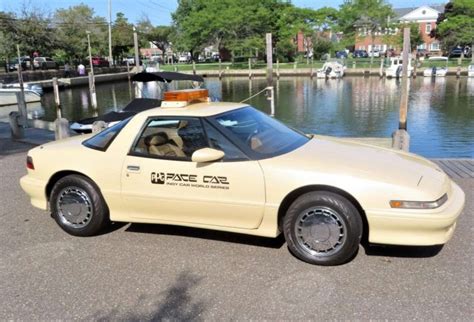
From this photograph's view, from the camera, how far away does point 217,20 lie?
7212 centimetres

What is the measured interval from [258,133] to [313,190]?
3.18ft

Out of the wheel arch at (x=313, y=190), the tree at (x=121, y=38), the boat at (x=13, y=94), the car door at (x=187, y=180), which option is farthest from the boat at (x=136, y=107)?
the tree at (x=121, y=38)

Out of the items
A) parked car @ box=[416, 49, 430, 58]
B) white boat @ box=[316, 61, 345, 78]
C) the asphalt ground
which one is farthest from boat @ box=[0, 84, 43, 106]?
parked car @ box=[416, 49, 430, 58]

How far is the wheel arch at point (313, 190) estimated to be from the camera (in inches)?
157

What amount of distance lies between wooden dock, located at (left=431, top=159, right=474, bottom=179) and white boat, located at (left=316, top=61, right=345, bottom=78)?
155 ft

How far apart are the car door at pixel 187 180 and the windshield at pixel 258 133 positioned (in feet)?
0.40

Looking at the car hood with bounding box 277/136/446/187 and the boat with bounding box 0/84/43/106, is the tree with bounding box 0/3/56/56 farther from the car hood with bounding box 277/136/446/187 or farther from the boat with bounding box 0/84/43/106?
the car hood with bounding box 277/136/446/187

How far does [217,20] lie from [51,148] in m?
70.5

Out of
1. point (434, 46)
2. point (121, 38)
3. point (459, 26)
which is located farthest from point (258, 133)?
point (434, 46)

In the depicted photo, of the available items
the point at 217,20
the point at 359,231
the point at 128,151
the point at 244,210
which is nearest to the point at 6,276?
the point at 128,151

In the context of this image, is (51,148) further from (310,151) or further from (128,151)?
(310,151)

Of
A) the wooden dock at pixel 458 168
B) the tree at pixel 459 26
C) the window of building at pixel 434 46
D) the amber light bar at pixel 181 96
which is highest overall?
the tree at pixel 459 26

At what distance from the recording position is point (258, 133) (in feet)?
15.6

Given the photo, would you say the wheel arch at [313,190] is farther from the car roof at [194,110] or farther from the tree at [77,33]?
the tree at [77,33]
